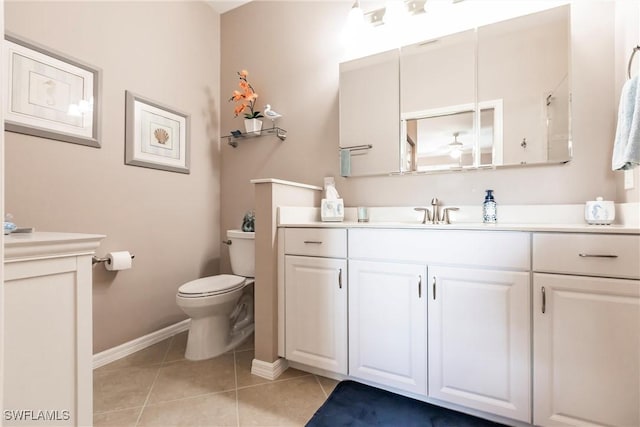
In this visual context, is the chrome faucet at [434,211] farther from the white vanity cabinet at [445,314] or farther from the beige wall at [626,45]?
the beige wall at [626,45]

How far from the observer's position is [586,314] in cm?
106

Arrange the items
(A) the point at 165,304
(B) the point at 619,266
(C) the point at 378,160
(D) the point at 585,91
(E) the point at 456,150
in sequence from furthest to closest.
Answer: (A) the point at 165,304 → (C) the point at 378,160 → (E) the point at 456,150 → (D) the point at 585,91 → (B) the point at 619,266

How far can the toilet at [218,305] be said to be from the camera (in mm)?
1767

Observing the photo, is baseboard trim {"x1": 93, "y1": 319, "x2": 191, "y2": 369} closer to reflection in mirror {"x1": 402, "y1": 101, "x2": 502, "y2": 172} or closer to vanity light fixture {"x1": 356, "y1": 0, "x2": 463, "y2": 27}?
reflection in mirror {"x1": 402, "y1": 101, "x2": 502, "y2": 172}

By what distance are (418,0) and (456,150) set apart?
95 cm

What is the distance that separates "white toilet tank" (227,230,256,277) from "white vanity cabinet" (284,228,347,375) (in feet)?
1.92

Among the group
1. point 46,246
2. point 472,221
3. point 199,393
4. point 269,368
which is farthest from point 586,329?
point 46,246

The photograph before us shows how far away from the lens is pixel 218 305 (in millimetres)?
1806

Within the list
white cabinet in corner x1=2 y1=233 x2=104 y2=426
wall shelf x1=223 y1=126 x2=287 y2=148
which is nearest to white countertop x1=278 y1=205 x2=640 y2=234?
wall shelf x1=223 y1=126 x2=287 y2=148

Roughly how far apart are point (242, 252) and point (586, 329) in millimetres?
1902

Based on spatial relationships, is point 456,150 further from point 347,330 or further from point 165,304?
point 165,304

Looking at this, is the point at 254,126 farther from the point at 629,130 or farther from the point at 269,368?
the point at 629,130

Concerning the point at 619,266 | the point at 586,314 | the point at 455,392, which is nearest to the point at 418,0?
the point at 619,266

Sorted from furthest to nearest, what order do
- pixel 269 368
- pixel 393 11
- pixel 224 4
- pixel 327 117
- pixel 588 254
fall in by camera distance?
1. pixel 224 4
2. pixel 327 117
3. pixel 393 11
4. pixel 269 368
5. pixel 588 254
